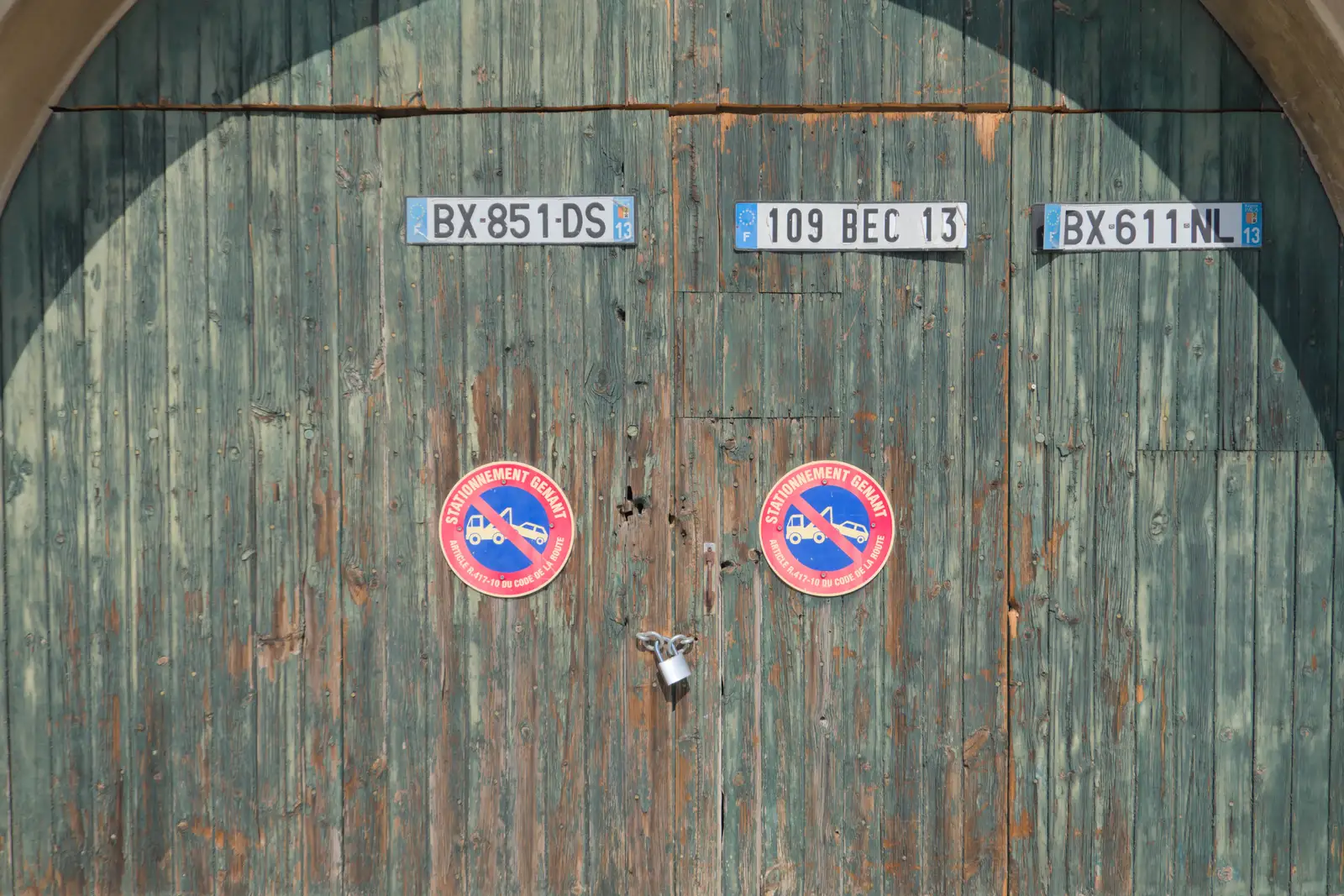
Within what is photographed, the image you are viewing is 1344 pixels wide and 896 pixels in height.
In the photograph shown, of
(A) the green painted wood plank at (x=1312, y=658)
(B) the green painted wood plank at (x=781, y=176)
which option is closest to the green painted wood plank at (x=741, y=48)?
(B) the green painted wood plank at (x=781, y=176)

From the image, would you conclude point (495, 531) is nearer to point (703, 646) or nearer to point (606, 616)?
point (606, 616)

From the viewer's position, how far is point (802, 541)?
314 cm

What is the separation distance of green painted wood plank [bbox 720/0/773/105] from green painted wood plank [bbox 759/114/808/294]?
0.39ft

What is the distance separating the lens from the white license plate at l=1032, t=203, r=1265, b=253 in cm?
310

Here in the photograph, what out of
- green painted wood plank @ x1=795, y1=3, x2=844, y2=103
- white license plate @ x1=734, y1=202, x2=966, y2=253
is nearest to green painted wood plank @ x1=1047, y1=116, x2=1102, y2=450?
white license plate @ x1=734, y1=202, x2=966, y2=253

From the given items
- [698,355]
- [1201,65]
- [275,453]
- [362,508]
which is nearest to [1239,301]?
[1201,65]

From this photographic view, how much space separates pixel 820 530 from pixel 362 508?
1544 millimetres

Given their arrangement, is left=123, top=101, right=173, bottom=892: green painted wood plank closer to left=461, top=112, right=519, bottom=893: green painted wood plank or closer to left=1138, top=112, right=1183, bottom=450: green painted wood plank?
left=461, top=112, right=519, bottom=893: green painted wood plank

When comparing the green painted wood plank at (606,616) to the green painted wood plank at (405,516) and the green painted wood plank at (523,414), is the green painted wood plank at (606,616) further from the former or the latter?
the green painted wood plank at (405,516)

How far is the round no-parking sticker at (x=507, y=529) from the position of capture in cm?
312

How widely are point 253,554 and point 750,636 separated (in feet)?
5.56

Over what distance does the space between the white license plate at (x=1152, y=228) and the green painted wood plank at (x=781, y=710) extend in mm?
1123

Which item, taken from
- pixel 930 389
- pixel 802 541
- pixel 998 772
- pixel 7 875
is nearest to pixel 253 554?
pixel 7 875

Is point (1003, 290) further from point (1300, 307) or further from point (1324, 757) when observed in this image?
point (1324, 757)
